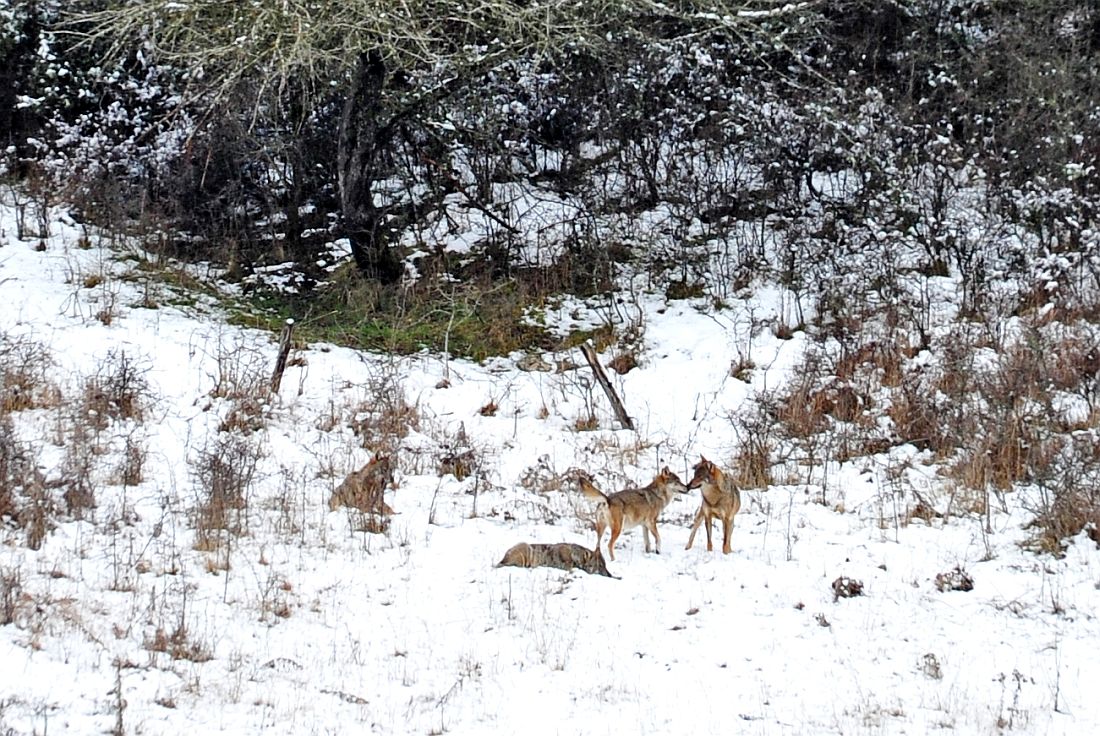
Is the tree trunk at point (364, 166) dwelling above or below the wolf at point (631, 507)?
above

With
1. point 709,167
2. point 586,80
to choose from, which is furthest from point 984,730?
point 586,80

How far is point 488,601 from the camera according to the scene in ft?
21.0

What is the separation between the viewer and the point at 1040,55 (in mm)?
14914

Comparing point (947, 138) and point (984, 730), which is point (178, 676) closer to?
point (984, 730)

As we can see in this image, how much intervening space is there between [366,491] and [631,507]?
189 centimetres

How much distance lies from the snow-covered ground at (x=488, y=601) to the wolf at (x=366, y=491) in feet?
0.46

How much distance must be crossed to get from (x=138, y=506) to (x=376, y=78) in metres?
6.92

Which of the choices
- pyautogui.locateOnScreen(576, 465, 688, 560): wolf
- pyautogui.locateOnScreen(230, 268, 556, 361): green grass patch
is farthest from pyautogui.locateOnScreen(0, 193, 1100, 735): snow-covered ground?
pyautogui.locateOnScreen(230, 268, 556, 361): green grass patch

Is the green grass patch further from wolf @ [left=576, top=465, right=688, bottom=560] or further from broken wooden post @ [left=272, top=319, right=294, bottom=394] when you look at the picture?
wolf @ [left=576, top=465, right=688, bottom=560]

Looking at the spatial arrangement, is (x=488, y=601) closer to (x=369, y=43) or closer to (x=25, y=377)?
(x=25, y=377)

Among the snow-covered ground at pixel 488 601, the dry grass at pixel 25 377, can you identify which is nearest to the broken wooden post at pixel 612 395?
the snow-covered ground at pixel 488 601

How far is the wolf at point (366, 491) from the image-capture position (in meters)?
7.72

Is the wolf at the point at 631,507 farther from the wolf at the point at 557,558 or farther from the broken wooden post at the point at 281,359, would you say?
the broken wooden post at the point at 281,359

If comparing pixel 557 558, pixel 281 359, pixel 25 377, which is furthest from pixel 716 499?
pixel 25 377
